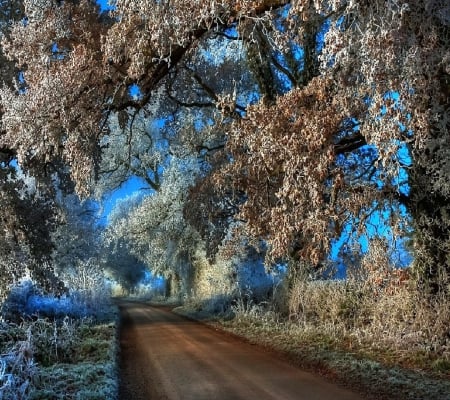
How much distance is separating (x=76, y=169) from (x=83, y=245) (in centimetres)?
2053

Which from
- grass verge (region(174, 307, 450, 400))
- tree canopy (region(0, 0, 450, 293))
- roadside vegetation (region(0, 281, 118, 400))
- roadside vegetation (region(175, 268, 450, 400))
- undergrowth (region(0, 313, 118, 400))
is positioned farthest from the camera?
roadside vegetation (region(175, 268, 450, 400))

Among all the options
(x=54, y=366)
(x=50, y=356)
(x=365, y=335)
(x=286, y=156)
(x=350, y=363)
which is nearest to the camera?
(x=286, y=156)

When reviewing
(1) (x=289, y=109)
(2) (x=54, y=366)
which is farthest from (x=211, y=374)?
(1) (x=289, y=109)

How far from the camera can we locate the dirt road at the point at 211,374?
25.1ft

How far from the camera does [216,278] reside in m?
25.2

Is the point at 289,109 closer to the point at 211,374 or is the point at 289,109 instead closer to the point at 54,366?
the point at 211,374

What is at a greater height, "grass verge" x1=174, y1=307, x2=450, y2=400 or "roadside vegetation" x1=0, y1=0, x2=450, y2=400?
"roadside vegetation" x1=0, y1=0, x2=450, y2=400

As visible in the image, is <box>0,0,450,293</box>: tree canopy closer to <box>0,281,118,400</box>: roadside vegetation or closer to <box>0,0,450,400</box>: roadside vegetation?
<box>0,0,450,400</box>: roadside vegetation

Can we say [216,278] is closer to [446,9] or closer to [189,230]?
[189,230]

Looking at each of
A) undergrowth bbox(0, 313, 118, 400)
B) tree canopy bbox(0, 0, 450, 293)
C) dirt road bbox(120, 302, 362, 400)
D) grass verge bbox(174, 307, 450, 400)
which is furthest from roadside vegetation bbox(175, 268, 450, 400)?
undergrowth bbox(0, 313, 118, 400)

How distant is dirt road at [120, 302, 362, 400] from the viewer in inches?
301

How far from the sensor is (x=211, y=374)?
359 inches

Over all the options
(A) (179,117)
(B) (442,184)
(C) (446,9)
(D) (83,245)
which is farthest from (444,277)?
(D) (83,245)

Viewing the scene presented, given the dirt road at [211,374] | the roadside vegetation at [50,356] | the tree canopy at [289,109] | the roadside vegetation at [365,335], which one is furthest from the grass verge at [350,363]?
the roadside vegetation at [50,356]
